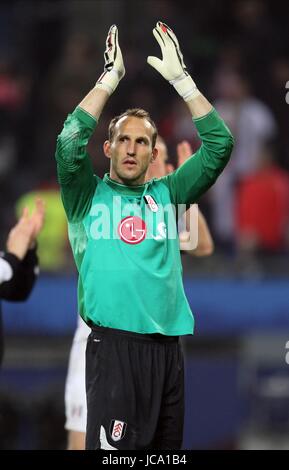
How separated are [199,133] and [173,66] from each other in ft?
1.17

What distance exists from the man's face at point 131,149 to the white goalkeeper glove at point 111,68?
182 millimetres

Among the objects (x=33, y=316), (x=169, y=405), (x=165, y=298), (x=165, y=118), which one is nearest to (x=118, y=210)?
(x=165, y=298)

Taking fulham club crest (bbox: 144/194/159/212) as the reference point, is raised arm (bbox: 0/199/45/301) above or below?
below

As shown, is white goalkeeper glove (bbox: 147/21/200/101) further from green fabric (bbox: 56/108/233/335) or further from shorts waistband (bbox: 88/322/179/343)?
shorts waistband (bbox: 88/322/179/343)

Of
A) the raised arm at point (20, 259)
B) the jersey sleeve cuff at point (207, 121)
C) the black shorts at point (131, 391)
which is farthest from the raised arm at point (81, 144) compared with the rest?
the raised arm at point (20, 259)

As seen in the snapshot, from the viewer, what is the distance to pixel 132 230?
5465 millimetres

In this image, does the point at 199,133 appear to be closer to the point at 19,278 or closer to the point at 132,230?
the point at 132,230

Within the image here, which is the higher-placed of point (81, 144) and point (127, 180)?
point (81, 144)

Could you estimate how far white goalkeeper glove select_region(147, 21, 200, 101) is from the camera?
18.2 ft

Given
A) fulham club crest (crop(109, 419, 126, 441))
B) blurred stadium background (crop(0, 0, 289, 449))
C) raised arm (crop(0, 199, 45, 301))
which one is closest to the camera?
fulham club crest (crop(109, 419, 126, 441))

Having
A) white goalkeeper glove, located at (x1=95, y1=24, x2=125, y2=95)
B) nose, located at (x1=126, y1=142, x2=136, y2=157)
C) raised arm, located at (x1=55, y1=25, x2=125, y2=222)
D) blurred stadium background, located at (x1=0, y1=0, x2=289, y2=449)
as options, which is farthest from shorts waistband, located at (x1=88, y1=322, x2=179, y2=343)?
blurred stadium background, located at (x1=0, y1=0, x2=289, y2=449)

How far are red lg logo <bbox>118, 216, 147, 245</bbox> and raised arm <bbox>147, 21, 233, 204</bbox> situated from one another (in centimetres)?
28

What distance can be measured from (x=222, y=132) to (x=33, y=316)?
4743mm

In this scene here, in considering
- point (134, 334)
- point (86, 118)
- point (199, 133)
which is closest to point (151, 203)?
point (199, 133)
